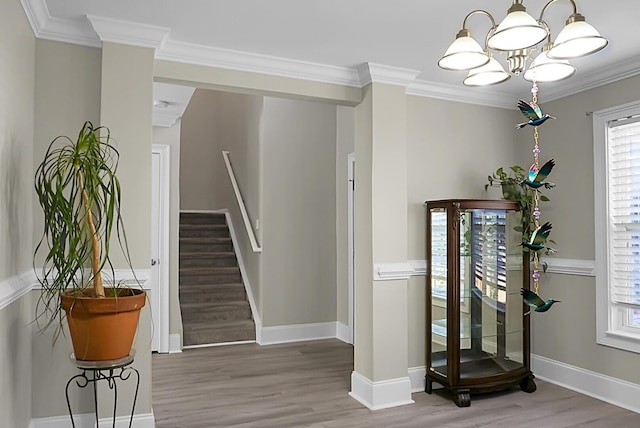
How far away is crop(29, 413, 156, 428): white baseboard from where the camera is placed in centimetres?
286

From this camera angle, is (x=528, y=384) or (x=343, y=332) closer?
(x=528, y=384)

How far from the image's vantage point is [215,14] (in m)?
2.77

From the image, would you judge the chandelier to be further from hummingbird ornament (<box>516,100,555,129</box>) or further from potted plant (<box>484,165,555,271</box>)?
potted plant (<box>484,165,555,271</box>)

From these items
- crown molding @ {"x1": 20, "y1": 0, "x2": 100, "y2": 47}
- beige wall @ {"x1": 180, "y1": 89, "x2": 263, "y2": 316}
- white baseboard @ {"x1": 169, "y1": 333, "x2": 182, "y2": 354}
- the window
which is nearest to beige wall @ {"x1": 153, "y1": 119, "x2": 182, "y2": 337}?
white baseboard @ {"x1": 169, "y1": 333, "x2": 182, "y2": 354}

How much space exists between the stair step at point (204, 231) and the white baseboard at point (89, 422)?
14.4ft

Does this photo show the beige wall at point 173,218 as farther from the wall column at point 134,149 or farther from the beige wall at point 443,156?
the beige wall at point 443,156

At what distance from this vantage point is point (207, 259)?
21.5ft

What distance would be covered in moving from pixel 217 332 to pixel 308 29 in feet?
11.7

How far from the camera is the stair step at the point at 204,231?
7.23 m

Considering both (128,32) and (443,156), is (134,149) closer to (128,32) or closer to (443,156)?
(128,32)

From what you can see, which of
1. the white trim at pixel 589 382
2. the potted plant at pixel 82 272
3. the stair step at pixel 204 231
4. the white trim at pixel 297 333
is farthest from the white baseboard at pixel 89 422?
the stair step at pixel 204 231

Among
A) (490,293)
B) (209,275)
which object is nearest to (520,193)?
(490,293)

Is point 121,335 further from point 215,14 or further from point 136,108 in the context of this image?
point 215,14

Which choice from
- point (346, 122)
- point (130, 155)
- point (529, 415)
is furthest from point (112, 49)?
point (529, 415)
